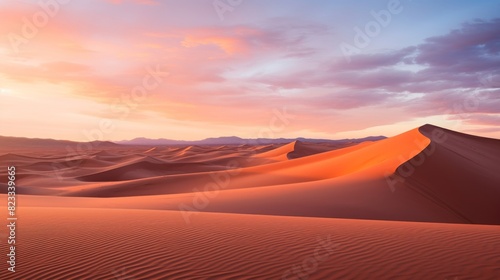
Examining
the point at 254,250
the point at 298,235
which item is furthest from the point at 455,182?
the point at 254,250

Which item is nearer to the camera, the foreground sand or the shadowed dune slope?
the foreground sand

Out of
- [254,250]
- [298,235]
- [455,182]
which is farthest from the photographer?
[455,182]

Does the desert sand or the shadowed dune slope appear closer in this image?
the desert sand

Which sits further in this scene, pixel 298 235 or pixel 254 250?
pixel 298 235

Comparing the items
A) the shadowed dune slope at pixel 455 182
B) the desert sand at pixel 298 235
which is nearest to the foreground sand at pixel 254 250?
the desert sand at pixel 298 235

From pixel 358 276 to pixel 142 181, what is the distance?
24.7 m

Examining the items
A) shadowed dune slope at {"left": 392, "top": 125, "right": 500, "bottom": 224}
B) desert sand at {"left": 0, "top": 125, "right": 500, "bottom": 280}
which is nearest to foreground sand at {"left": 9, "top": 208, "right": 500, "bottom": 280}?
desert sand at {"left": 0, "top": 125, "right": 500, "bottom": 280}

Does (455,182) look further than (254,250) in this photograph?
Yes

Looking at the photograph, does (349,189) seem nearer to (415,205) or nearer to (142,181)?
(415,205)

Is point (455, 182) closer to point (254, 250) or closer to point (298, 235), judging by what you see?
point (298, 235)

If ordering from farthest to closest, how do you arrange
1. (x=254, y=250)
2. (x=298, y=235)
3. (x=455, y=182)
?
1. (x=455, y=182)
2. (x=298, y=235)
3. (x=254, y=250)

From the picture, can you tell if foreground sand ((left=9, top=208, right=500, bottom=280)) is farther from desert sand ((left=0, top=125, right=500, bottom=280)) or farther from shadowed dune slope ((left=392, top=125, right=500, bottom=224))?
shadowed dune slope ((left=392, top=125, right=500, bottom=224))

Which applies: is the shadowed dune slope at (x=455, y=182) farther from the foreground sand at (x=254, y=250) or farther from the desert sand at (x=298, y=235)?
the foreground sand at (x=254, y=250)

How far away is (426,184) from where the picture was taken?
1385cm
